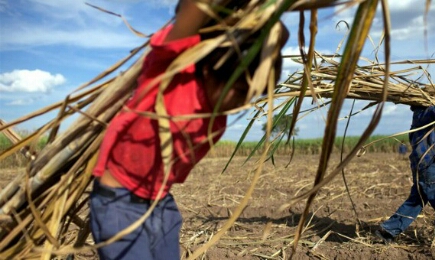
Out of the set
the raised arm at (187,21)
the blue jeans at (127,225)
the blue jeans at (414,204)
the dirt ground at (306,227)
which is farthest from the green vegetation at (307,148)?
the raised arm at (187,21)

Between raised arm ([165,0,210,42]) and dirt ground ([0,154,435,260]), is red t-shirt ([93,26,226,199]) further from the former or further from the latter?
dirt ground ([0,154,435,260])

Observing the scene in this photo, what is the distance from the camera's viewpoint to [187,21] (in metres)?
1.49

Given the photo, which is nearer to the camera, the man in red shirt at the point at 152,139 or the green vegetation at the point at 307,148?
the man in red shirt at the point at 152,139

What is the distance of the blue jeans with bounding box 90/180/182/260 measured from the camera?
5.48ft

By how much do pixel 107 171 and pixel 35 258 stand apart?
475 mm

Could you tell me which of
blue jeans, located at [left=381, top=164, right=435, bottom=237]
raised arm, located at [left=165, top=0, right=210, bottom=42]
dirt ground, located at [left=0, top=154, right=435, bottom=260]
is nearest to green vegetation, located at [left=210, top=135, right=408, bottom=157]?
dirt ground, located at [left=0, top=154, right=435, bottom=260]

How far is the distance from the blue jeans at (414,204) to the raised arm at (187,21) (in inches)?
135

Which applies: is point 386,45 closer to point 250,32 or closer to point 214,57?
point 250,32

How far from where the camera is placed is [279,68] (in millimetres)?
1588

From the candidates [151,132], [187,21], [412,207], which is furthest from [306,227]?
[187,21]

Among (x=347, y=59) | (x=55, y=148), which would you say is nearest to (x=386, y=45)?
(x=347, y=59)

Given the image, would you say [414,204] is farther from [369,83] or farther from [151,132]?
[151,132]

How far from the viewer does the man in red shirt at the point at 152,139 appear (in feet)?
5.01

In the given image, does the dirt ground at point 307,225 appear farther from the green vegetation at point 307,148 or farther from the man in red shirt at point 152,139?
the green vegetation at point 307,148
